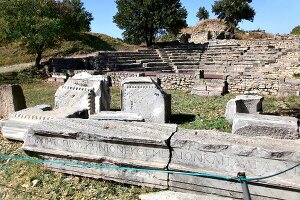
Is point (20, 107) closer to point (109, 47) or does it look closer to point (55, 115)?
point (55, 115)

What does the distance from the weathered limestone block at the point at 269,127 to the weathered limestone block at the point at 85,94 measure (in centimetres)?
482

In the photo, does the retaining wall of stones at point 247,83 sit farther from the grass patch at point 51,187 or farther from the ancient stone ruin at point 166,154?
the grass patch at point 51,187

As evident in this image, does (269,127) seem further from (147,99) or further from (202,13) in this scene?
(202,13)

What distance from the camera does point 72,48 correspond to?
30.0 m

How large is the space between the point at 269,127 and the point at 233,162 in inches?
98.0

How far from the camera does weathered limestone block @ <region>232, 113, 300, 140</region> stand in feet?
20.5

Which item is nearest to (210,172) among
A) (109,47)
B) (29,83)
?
(29,83)

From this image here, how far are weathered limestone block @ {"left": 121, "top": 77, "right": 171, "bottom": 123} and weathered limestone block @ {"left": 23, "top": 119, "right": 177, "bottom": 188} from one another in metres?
4.51

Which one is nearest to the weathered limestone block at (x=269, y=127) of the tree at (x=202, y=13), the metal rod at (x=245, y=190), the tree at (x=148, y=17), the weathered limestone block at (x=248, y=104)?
the metal rod at (x=245, y=190)

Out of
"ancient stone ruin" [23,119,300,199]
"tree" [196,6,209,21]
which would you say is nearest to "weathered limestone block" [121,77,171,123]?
"ancient stone ruin" [23,119,300,199]

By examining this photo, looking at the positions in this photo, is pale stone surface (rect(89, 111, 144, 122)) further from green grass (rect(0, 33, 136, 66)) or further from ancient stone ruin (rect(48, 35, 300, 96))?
green grass (rect(0, 33, 136, 66))

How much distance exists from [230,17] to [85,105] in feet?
125

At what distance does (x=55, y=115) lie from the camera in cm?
680

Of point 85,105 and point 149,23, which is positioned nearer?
point 85,105
